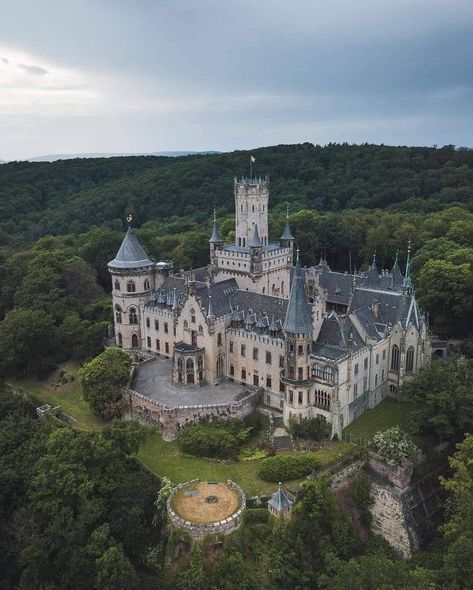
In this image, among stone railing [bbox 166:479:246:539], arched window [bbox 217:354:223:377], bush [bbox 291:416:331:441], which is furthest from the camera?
arched window [bbox 217:354:223:377]

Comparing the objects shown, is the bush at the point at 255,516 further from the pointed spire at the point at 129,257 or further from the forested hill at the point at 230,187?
the forested hill at the point at 230,187

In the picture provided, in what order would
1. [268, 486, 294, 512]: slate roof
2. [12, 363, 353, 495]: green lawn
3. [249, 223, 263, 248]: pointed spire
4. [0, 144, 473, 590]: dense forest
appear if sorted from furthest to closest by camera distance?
1. [249, 223, 263, 248]: pointed spire
2. [12, 363, 353, 495]: green lawn
3. [268, 486, 294, 512]: slate roof
4. [0, 144, 473, 590]: dense forest

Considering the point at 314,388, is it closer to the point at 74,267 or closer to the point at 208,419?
the point at 208,419

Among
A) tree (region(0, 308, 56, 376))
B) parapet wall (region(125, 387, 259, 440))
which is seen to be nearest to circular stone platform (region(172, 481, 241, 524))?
parapet wall (region(125, 387, 259, 440))

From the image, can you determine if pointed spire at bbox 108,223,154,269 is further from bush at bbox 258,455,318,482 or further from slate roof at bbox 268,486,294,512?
slate roof at bbox 268,486,294,512

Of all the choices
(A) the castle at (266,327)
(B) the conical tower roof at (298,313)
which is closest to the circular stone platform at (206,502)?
(A) the castle at (266,327)

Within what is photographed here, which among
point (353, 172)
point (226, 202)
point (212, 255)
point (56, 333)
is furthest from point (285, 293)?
point (353, 172)

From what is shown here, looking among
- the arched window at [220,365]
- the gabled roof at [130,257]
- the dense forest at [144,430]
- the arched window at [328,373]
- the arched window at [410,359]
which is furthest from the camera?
the gabled roof at [130,257]
